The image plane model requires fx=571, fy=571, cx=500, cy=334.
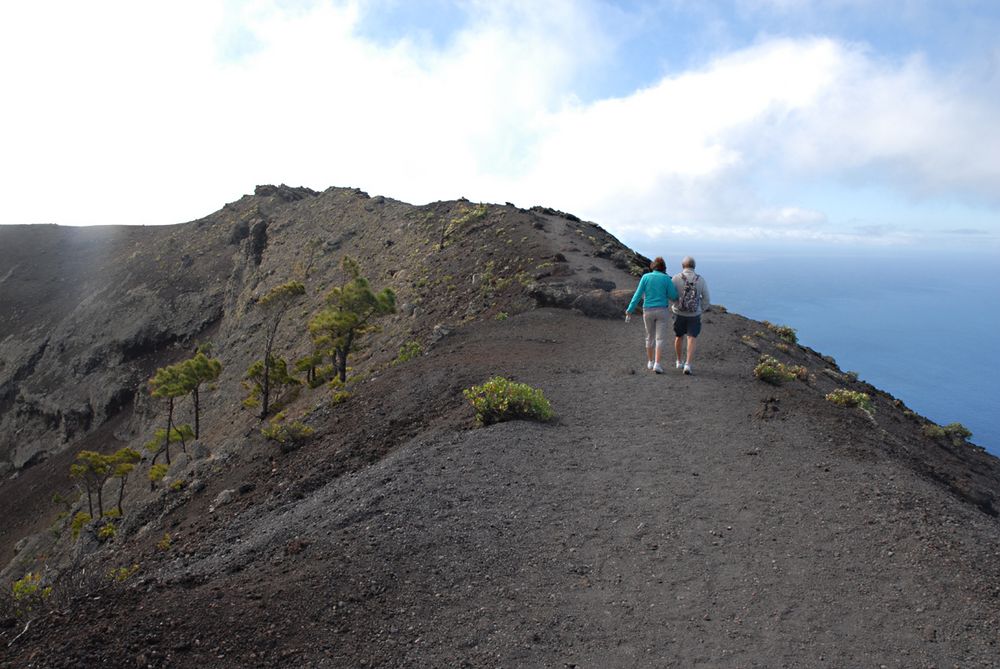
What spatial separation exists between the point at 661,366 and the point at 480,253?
18.3m

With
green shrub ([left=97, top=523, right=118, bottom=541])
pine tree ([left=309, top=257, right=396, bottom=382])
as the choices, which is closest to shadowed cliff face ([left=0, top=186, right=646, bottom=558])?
pine tree ([left=309, top=257, right=396, bottom=382])

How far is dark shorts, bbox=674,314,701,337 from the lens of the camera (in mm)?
13003

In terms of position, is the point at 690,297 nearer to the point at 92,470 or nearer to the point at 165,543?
the point at 165,543

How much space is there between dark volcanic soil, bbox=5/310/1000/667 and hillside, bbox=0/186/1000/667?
1.2 inches

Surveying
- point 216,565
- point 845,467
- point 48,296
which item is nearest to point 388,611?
point 216,565

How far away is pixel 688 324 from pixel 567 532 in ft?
24.1

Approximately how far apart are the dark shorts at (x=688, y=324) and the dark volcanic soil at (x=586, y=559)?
1.81 metres

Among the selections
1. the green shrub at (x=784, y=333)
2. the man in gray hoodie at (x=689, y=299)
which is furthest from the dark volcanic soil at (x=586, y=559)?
the green shrub at (x=784, y=333)

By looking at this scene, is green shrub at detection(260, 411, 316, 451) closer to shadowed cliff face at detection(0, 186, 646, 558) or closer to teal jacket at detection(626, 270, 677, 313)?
shadowed cliff face at detection(0, 186, 646, 558)

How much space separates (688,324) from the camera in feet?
43.1

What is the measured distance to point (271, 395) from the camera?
32094 mm

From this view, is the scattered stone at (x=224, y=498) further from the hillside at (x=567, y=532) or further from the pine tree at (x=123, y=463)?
the pine tree at (x=123, y=463)

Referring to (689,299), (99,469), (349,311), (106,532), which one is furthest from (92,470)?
(689,299)

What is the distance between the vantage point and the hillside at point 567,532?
5266mm
